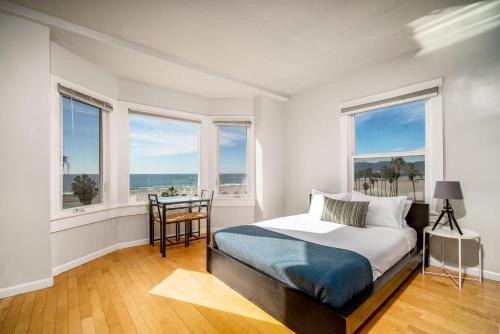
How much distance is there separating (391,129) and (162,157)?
370 centimetres

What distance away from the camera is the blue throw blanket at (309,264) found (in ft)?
5.06

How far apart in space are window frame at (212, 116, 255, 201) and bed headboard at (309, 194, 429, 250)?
247cm

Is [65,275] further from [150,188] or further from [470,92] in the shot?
[470,92]

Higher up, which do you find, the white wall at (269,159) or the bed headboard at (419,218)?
the white wall at (269,159)

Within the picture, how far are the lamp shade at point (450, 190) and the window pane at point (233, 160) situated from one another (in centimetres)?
296

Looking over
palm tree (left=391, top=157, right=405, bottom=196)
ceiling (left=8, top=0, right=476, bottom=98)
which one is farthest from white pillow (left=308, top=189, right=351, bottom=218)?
ceiling (left=8, top=0, right=476, bottom=98)

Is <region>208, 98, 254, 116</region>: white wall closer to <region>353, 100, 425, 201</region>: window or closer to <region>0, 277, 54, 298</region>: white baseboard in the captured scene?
<region>353, 100, 425, 201</region>: window

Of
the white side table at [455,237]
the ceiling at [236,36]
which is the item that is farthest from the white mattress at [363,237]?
the ceiling at [236,36]

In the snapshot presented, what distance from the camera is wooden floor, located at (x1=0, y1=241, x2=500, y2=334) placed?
1.76 m

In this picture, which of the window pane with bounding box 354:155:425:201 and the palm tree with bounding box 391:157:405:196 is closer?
the window pane with bounding box 354:155:425:201

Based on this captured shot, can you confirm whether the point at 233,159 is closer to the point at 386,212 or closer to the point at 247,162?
the point at 247,162

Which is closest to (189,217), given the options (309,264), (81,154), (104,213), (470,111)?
Result: (104,213)

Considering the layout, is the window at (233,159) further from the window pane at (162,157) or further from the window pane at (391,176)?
the window pane at (391,176)

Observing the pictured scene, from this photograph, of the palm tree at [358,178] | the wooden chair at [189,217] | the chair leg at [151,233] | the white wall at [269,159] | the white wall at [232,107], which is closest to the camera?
the wooden chair at [189,217]
